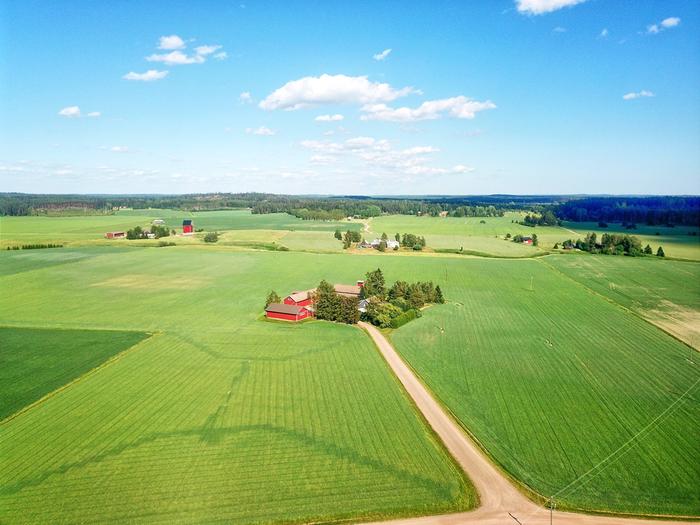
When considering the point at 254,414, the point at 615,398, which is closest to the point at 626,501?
the point at 615,398

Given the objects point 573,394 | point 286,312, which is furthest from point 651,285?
point 286,312

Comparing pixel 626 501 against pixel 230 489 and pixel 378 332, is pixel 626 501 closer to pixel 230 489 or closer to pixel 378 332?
pixel 230 489

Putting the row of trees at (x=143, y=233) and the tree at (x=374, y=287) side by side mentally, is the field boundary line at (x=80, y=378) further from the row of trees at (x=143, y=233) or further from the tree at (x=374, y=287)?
the row of trees at (x=143, y=233)

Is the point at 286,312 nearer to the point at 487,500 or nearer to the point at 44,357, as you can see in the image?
the point at 44,357

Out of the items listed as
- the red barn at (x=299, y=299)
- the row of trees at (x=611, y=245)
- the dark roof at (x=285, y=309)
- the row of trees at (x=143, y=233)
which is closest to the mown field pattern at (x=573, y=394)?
the dark roof at (x=285, y=309)

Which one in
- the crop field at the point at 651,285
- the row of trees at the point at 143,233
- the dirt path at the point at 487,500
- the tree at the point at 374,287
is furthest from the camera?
the row of trees at the point at 143,233

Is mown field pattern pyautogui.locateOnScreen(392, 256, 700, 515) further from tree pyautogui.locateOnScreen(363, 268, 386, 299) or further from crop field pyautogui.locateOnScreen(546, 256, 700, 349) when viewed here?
tree pyautogui.locateOnScreen(363, 268, 386, 299)

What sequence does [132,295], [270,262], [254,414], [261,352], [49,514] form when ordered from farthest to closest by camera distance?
1. [270,262]
2. [132,295]
3. [261,352]
4. [254,414]
5. [49,514]
